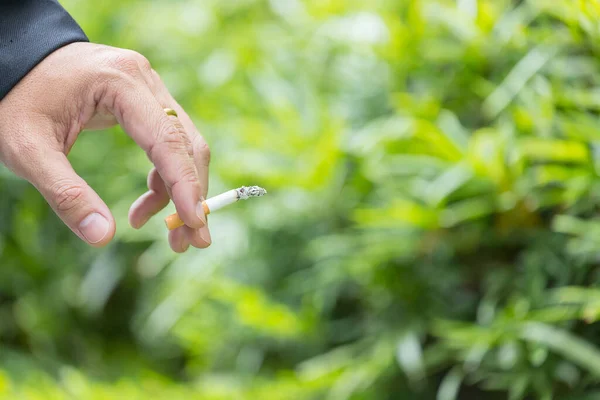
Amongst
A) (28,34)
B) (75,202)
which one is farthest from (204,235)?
(28,34)

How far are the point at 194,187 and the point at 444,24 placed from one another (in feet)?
3.77

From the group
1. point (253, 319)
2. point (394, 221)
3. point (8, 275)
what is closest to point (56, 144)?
point (394, 221)

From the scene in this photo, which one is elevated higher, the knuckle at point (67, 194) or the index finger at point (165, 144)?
the index finger at point (165, 144)

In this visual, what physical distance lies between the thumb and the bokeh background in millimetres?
902

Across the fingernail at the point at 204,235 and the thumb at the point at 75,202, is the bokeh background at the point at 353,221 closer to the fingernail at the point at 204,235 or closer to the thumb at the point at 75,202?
the fingernail at the point at 204,235

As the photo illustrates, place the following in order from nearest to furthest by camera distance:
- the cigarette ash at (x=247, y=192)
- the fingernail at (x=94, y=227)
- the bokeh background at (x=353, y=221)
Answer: the fingernail at (x=94, y=227) < the cigarette ash at (x=247, y=192) < the bokeh background at (x=353, y=221)

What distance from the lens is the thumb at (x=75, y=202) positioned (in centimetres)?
69

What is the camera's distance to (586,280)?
139 cm

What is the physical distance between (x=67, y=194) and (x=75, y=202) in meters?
0.01

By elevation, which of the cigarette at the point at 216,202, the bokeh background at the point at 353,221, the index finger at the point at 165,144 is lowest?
the bokeh background at the point at 353,221

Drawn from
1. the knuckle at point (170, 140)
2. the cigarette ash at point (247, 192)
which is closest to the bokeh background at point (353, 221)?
the cigarette ash at point (247, 192)

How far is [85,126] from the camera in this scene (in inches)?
31.8

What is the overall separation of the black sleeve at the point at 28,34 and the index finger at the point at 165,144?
0.12 meters

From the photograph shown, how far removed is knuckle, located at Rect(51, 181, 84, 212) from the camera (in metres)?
0.69
